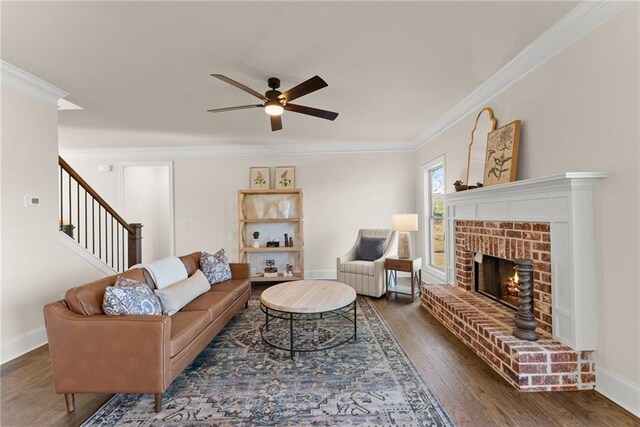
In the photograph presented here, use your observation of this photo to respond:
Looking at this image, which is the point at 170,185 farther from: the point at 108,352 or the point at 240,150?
the point at 108,352

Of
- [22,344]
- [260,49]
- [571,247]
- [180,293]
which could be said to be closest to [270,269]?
[180,293]

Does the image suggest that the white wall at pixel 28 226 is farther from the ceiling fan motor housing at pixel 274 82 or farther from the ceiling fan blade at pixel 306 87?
the ceiling fan blade at pixel 306 87

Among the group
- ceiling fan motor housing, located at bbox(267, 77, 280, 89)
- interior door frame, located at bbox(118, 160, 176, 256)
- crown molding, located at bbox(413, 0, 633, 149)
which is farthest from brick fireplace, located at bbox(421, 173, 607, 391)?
interior door frame, located at bbox(118, 160, 176, 256)

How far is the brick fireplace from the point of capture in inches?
76.9

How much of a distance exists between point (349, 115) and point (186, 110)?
208 cm

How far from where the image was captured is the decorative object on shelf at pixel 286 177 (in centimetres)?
542

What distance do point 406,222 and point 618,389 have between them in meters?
2.75

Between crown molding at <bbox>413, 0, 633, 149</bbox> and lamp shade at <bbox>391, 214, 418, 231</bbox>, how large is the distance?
60.0 inches

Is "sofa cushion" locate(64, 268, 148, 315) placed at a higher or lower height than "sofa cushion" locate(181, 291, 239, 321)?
higher

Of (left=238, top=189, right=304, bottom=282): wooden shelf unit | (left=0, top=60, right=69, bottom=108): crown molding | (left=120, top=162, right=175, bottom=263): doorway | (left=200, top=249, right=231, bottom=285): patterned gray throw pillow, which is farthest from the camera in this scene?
(left=120, top=162, right=175, bottom=263): doorway

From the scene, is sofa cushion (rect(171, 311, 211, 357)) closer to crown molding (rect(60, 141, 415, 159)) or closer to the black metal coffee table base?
the black metal coffee table base

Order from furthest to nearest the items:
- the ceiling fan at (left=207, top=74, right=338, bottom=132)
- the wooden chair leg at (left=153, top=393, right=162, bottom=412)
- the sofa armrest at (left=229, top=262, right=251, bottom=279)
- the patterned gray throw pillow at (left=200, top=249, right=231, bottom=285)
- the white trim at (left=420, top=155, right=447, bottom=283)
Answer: the white trim at (left=420, top=155, right=447, bottom=283)
the sofa armrest at (left=229, top=262, right=251, bottom=279)
the patterned gray throw pillow at (left=200, top=249, right=231, bottom=285)
the ceiling fan at (left=207, top=74, right=338, bottom=132)
the wooden chair leg at (left=153, top=393, right=162, bottom=412)

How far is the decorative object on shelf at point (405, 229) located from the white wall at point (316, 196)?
1.10 meters

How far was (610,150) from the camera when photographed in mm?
1844
